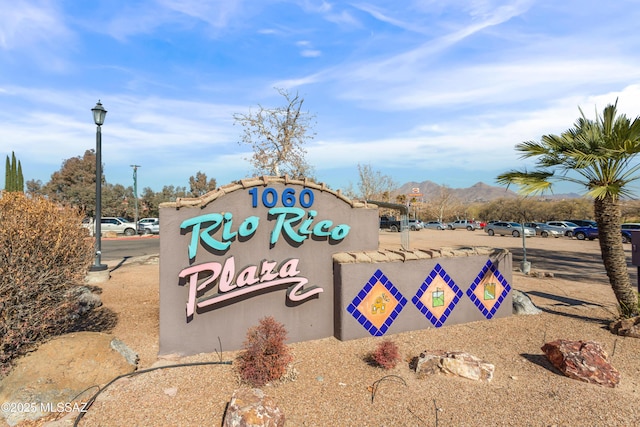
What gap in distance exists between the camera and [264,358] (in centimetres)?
577

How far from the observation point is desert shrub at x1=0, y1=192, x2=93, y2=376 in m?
5.25

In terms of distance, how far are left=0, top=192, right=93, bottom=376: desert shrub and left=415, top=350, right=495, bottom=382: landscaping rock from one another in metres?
5.95

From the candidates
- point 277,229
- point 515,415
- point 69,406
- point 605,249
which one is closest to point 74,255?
point 69,406

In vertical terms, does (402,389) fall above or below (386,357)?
below

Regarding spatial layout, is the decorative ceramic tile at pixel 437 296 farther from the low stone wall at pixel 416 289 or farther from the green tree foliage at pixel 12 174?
the green tree foliage at pixel 12 174

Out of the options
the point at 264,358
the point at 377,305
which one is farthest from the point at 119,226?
the point at 264,358

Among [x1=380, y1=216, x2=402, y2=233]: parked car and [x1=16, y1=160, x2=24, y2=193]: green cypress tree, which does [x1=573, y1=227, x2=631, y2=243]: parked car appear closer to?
[x1=380, y1=216, x2=402, y2=233]: parked car

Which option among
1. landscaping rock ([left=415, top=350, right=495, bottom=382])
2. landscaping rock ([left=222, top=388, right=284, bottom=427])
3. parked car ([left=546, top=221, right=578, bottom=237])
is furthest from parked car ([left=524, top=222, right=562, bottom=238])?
landscaping rock ([left=222, top=388, right=284, bottom=427])

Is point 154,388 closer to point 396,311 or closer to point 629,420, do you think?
point 396,311

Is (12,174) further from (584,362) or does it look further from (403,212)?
(584,362)

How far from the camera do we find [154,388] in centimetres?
546

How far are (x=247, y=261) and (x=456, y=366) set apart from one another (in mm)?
4134

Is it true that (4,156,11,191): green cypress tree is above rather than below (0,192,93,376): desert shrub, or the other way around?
above

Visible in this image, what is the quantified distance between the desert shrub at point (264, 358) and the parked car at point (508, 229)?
1500 inches
